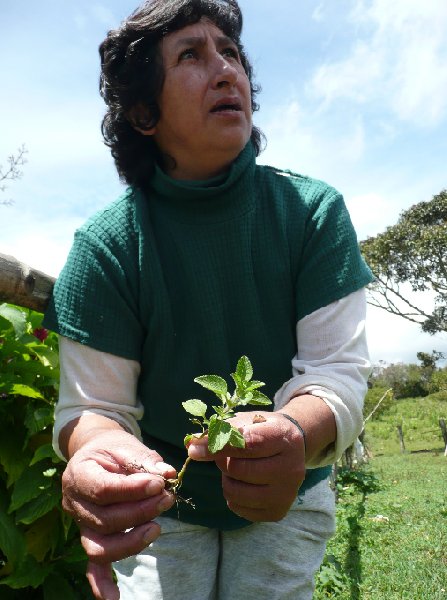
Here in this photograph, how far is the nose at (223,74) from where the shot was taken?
180 centimetres

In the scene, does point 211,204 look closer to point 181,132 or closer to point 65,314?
point 181,132

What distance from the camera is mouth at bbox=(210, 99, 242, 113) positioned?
180 cm

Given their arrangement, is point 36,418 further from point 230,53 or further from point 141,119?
point 230,53

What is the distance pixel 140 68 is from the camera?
6.59 feet

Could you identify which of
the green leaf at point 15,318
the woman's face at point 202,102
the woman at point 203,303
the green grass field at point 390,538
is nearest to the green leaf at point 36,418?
the green leaf at point 15,318

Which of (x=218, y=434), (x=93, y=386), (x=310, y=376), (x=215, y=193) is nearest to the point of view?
(x=218, y=434)

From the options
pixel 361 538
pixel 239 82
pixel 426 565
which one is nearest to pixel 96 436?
pixel 239 82

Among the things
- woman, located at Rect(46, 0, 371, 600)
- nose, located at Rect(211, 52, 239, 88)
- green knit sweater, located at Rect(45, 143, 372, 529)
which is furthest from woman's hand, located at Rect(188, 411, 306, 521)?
nose, located at Rect(211, 52, 239, 88)

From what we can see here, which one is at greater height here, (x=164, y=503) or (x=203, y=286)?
(x=203, y=286)

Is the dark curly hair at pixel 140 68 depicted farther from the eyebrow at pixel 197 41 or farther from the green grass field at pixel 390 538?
the green grass field at pixel 390 538

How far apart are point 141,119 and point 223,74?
14.7 inches

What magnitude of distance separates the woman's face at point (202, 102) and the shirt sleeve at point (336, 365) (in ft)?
1.80

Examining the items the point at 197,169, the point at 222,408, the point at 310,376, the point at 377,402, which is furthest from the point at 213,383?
the point at 377,402

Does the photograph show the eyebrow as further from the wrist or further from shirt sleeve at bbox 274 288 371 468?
the wrist
